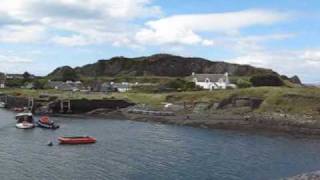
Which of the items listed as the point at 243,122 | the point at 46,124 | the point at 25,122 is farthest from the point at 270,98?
the point at 25,122

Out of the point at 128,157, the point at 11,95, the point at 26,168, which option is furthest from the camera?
the point at 11,95

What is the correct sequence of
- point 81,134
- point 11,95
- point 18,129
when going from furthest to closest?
point 11,95 → point 18,129 → point 81,134

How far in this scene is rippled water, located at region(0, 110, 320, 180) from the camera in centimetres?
6500

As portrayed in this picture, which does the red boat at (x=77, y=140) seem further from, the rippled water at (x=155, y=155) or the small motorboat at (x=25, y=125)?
the small motorboat at (x=25, y=125)

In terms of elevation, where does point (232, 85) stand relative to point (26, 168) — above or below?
above

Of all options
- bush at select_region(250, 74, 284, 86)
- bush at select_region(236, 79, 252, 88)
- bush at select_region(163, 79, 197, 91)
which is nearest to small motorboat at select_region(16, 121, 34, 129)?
bush at select_region(163, 79, 197, 91)

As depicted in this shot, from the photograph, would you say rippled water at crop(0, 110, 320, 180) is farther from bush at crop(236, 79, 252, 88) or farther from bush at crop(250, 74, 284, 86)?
bush at crop(250, 74, 284, 86)

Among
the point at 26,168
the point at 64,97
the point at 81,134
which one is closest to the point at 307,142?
the point at 81,134

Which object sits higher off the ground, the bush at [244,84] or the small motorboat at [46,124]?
the bush at [244,84]

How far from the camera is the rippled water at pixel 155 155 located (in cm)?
6500

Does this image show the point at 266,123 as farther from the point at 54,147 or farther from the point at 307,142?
the point at 54,147

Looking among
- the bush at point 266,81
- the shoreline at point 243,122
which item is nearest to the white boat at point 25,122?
the shoreline at point 243,122

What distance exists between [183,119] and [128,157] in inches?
1987

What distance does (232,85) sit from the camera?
196625 mm
